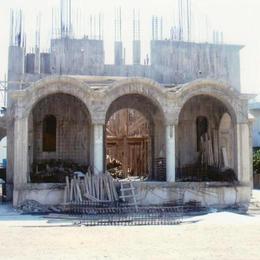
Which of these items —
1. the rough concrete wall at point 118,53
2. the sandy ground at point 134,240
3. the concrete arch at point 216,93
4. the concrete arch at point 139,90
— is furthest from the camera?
the rough concrete wall at point 118,53

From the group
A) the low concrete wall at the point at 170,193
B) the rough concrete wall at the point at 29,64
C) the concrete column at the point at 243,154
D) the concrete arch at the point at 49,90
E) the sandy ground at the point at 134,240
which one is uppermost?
the rough concrete wall at the point at 29,64

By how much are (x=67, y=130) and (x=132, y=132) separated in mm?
8792

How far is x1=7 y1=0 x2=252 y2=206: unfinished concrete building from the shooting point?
20.7 metres

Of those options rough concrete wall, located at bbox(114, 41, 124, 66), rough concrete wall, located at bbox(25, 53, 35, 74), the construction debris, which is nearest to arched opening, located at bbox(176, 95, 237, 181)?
the construction debris

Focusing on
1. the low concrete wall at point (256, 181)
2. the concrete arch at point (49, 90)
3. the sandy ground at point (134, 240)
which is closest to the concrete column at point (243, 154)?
the sandy ground at point (134, 240)

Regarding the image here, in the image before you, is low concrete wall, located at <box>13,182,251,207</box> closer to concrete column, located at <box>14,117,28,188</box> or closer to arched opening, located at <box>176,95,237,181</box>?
concrete column, located at <box>14,117,28,188</box>

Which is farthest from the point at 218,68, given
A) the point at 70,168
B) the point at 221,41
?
the point at 70,168

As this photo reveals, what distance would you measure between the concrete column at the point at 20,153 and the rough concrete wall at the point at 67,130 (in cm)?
358

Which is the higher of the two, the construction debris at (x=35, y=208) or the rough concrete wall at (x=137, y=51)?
the rough concrete wall at (x=137, y=51)

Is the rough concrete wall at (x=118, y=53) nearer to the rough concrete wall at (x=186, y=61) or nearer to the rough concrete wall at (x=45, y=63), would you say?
the rough concrete wall at (x=186, y=61)

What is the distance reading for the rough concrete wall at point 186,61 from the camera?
34.2 m

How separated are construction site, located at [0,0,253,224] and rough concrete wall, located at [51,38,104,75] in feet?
0.23

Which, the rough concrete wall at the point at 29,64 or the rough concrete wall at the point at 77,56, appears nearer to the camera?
the rough concrete wall at the point at 29,64

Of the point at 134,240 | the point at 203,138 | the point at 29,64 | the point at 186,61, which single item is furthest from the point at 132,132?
the point at 134,240
